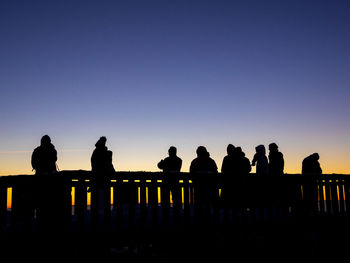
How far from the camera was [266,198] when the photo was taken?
10.3m

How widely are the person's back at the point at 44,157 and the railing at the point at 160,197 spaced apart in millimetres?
1403

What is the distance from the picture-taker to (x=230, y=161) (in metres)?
10.7

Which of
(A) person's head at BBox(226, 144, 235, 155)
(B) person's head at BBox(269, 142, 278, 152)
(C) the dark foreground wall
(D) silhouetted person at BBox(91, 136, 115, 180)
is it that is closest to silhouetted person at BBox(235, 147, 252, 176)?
(A) person's head at BBox(226, 144, 235, 155)

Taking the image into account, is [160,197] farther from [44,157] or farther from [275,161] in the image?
[275,161]

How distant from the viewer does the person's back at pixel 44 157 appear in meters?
9.23

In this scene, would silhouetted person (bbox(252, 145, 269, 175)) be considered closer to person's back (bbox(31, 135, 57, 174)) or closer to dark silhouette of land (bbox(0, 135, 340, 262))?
dark silhouette of land (bbox(0, 135, 340, 262))

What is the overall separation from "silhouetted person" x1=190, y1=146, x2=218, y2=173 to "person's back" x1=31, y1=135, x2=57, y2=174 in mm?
3705

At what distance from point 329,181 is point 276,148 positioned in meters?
1.93

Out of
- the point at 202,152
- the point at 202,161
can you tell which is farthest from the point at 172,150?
the point at 202,161

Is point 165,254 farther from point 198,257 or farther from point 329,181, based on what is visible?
point 329,181

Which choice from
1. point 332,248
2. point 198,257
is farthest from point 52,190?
point 332,248

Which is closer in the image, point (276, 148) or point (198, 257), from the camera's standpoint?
point (198, 257)

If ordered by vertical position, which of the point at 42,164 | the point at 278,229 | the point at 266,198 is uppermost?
the point at 42,164

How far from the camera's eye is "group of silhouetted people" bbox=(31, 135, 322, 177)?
9.29 metres
